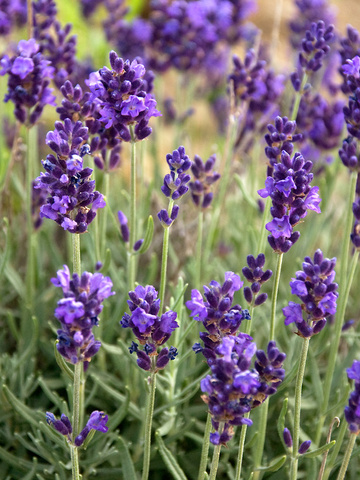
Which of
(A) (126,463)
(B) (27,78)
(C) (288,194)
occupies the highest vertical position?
(B) (27,78)

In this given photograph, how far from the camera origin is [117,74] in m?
1.78

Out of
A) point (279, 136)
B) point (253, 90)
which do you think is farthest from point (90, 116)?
point (253, 90)

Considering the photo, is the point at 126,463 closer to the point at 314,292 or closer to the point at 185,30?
the point at 314,292

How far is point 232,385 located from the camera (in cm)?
137

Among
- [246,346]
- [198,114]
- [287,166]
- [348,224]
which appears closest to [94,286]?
[246,346]

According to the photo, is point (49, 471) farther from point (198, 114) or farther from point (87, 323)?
point (198, 114)

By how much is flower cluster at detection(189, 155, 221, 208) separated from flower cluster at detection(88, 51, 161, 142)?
503mm

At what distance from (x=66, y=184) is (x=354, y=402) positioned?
0.92 meters

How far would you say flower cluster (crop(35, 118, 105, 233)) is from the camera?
5.23 feet

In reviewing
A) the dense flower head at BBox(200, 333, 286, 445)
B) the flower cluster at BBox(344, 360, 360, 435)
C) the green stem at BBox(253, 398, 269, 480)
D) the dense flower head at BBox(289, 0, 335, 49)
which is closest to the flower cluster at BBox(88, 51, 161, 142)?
the dense flower head at BBox(200, 333, 286, 445)

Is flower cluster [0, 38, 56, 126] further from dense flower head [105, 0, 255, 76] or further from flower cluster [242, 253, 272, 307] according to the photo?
dense flower head [105, 0, 255, 76]

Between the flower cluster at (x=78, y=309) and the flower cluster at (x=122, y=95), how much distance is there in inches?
21.8

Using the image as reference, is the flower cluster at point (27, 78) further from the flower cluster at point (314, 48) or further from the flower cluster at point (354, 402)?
the flower cluster at point (354, 402)

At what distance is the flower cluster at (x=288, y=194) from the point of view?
5.23 ft
